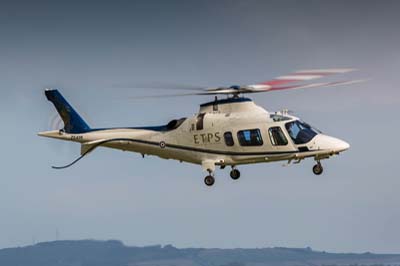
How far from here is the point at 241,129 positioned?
283 feet

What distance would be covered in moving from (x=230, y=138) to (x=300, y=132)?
18.6 feet

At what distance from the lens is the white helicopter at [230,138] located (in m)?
85.3

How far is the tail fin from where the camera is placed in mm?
94188

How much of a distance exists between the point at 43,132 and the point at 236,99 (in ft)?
60.0

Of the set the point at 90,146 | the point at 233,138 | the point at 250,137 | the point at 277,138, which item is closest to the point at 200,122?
the point at 233,138

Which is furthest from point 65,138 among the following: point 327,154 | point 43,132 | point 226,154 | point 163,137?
point 327,154

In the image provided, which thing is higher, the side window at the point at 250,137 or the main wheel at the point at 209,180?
the side window at the point at 250,137

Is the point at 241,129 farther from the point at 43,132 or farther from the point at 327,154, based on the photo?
the point at 43,132

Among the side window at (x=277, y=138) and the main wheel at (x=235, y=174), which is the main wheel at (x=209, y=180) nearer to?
the main wheel at (x=235, y=174)

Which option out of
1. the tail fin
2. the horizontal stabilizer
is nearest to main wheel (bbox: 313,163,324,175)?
the horizontal stabilizer

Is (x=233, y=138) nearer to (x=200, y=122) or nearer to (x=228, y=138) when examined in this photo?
(x=228, y=138)

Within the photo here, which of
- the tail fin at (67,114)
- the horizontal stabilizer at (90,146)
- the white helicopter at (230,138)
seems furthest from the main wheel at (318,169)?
the tail fin at (67,114)

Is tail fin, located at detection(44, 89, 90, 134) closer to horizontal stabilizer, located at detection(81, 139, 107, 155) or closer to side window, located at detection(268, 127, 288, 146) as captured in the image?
horizontal stabilizer, located at detection(81, 139, 107, 155)

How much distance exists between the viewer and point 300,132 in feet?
282
